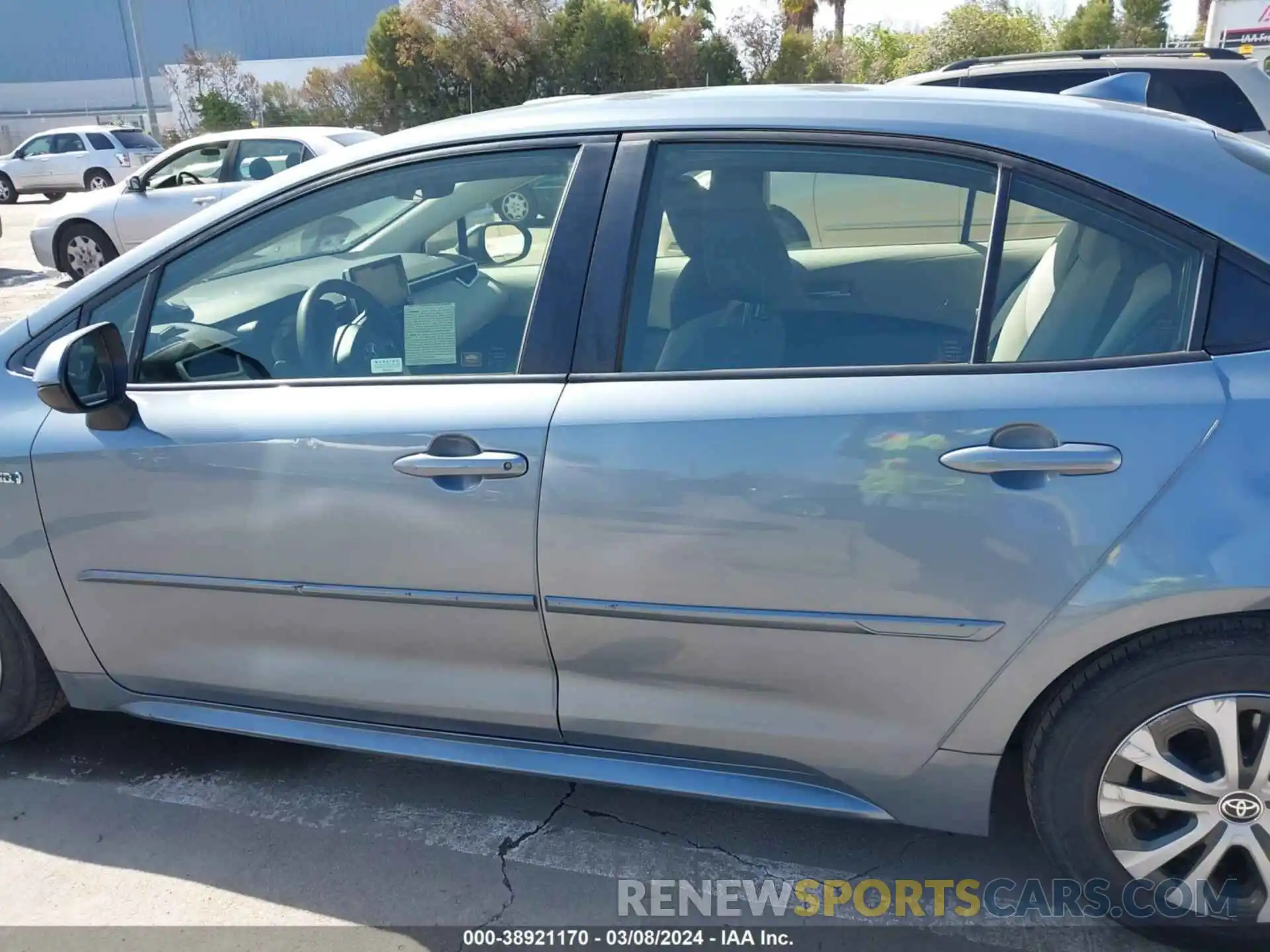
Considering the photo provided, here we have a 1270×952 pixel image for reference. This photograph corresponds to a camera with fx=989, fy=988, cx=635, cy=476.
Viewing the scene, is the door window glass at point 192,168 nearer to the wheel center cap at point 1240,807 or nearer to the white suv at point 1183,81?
the white suv at point 1183,81

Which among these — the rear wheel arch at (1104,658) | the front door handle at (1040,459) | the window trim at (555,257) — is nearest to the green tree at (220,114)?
the window trim at (555,257)

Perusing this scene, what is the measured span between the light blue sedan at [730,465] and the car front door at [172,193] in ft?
26.8

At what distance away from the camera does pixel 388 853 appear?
244 cm

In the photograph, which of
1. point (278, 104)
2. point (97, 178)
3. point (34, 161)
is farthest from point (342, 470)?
point (278, 104)

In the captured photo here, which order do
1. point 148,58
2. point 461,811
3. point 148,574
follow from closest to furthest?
point 148,574
point 461,811
point 148,58

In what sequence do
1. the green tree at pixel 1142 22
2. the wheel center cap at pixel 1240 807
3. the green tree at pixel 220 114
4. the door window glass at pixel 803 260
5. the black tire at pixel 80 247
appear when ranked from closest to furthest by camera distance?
the wheel center cap at pixel 1240 807 < the door window glass at pixel 803 260 < the black tire at pixel 80 247 < the green tree at pixel 1142 22 < the green tree at pixel 220 114

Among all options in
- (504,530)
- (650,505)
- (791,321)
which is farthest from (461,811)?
(791,321)

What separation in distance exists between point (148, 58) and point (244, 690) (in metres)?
57.4

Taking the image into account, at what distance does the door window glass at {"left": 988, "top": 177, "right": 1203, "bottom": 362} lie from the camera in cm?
187

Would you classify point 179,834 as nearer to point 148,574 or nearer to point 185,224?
point 148,574

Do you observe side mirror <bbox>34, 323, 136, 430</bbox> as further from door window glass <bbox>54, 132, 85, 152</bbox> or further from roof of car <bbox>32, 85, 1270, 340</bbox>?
door window glass <bbox>54, 132, 85, 152</bbox>

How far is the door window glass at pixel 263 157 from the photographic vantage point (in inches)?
373

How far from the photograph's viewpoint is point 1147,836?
6.64 feet

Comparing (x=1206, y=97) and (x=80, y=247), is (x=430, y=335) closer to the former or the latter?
(x=1206, y=97)
